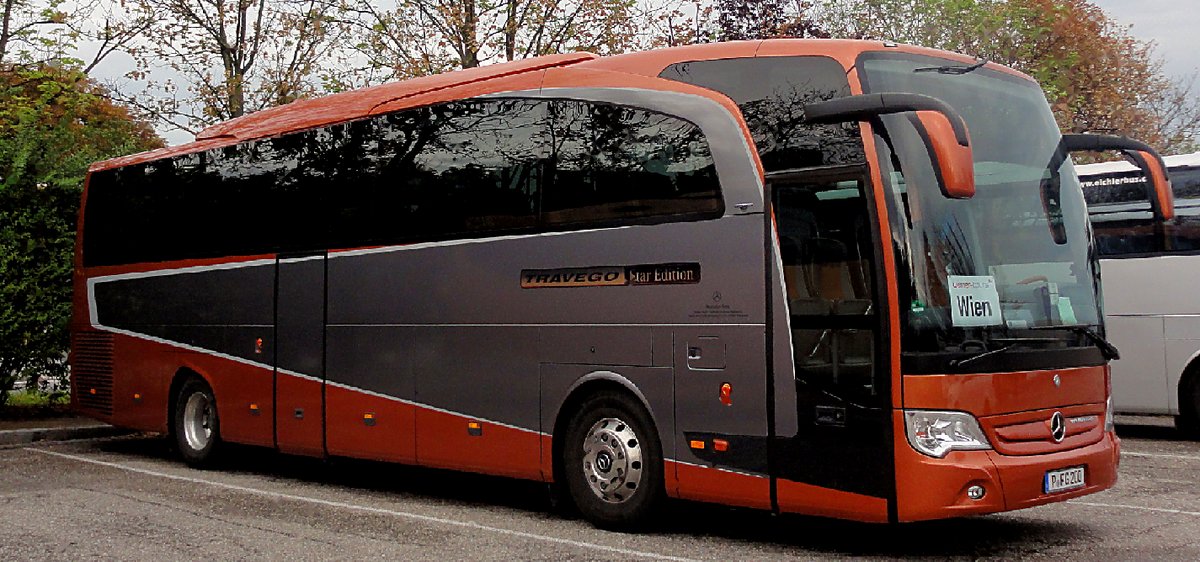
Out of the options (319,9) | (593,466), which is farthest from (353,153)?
(319,9)

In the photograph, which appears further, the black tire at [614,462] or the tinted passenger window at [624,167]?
the black tire at [614,462]

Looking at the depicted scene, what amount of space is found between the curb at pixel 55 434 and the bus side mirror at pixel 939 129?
40.9 ft

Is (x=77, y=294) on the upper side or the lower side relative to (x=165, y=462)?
upper

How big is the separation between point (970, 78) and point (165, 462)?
1014 centimetres

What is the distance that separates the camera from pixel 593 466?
32.7 feet

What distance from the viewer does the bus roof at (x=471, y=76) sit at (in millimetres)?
9008

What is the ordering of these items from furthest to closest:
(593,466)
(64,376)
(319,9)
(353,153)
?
(319,9), (64,376), (353,153), (593,466)

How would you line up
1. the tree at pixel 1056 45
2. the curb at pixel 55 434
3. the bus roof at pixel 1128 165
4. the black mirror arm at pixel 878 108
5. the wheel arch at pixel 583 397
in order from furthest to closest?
the tree at pixel 1056 45, the curb at pixel 55 434, the bus roof at pixel 1128 165, the wheel arch at pixel 583 397, the black mirror arm at pixel 878 108

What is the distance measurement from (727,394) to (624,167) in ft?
6.08

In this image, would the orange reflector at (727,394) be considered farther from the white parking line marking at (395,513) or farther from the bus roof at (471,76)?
the bus roof at (471,76)

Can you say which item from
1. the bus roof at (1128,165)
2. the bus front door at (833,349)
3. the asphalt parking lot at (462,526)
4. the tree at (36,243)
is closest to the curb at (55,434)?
the tree at (36,243)

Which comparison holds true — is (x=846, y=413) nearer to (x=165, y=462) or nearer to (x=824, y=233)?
(x=824, y=233)

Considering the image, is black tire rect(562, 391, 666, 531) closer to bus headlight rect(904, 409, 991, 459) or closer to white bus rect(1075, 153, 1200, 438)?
bus headlight rect(904, 409, 991, 459)

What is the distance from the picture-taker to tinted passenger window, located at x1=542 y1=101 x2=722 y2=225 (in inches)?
368
